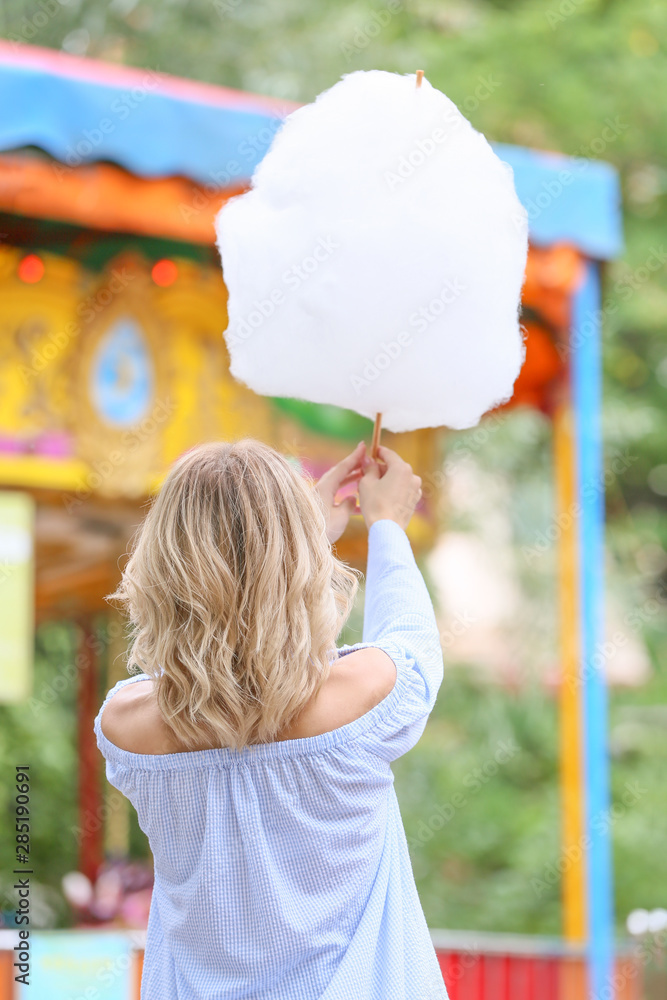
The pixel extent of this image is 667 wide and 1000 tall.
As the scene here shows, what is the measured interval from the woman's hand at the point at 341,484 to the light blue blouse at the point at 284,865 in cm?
36

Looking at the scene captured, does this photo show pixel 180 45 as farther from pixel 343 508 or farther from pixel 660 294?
pixel 343 508

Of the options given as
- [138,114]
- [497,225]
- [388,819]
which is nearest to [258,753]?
[388,819]

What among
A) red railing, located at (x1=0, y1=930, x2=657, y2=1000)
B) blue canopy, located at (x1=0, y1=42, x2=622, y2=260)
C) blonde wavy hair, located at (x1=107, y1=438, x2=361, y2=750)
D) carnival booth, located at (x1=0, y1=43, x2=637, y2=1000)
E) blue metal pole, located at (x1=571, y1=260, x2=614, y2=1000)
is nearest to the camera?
blonde wavy hair, located at (x1=107, y1=438, x2=361, y2=750)

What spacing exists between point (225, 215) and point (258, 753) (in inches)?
34.5

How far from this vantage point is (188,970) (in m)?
1.14

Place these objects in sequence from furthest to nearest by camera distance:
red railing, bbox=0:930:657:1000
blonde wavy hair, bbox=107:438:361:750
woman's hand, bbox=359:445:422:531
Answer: red railing, bbox=0:930:657:1000 → woman's hand, bbox=359:445:422:531 → blonde wavy hair, bbox=107:438:361:750

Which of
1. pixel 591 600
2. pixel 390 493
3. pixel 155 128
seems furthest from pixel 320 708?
pixel 591 600

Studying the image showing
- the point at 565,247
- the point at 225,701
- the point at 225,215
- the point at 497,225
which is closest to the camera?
the point at 225,701

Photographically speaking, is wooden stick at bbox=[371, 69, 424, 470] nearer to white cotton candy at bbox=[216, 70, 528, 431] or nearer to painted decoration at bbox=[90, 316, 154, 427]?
white cotton candy at bbox=[216, 70, 528, 431]

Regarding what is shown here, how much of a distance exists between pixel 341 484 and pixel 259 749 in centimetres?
53

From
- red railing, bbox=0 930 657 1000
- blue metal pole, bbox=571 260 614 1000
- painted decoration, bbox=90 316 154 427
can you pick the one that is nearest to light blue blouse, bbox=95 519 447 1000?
red railing, bbox=0 930 657 1000

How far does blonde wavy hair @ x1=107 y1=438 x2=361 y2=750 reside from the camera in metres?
1.09

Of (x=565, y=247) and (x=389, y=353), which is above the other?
(x=565, y=247)

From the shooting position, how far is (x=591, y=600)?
13.4 ft
